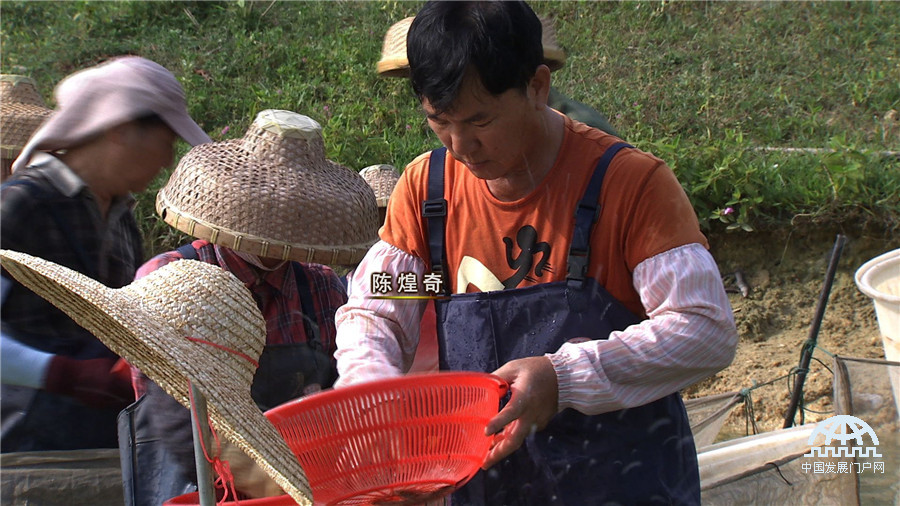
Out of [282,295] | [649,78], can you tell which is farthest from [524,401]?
[649,78]

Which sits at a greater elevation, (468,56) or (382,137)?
(468,56)

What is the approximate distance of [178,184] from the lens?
8.86 ft

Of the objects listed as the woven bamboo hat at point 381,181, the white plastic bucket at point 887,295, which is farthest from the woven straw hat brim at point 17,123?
the white plastic bucket at point 887,295

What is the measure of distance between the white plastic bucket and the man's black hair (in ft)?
8.95

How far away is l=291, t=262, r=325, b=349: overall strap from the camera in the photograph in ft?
9.79

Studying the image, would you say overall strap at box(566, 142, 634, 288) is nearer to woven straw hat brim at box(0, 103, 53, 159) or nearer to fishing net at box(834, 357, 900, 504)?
fishing net at box(834, 357, 900, 504)

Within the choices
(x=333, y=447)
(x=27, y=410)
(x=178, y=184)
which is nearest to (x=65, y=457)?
(x=27, y=410)

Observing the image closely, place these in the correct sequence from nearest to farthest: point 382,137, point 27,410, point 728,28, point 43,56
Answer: point 27,410
point 382,137
point 728,28
point 43,56

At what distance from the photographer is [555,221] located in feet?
6.66

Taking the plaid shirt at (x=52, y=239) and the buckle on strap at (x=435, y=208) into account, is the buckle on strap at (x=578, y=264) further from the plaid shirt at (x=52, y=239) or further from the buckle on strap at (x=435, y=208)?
the plaid shirt at (x=52, y=239)

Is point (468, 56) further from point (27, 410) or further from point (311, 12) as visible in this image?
point (311, 12)

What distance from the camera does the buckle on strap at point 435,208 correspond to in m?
2.15

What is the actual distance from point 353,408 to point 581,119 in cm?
225

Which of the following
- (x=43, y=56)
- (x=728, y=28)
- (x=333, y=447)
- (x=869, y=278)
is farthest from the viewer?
(x=43, y=56)
